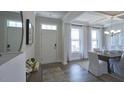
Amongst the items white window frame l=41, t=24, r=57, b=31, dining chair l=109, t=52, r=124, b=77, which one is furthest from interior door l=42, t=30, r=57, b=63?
dining chair l=109, t=52, r=124, b=77

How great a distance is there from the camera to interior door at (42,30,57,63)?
5512 mm

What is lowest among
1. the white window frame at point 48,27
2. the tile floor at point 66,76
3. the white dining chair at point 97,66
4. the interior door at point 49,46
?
the tile floor at point 66,76

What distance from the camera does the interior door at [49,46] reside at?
18.1ft

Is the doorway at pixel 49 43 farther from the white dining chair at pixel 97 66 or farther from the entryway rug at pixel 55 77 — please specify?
the white dining chair at pixel 97 66

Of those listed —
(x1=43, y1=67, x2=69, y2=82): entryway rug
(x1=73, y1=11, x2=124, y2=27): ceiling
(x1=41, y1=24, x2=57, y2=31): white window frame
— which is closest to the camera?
(x1=43, y1=67, x2=69, y2=82): entryway rug

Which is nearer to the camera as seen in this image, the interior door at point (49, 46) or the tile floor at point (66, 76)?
the tile floor at point (66, 76)

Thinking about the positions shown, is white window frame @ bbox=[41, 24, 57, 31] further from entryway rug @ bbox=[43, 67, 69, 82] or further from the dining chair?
the dining chair

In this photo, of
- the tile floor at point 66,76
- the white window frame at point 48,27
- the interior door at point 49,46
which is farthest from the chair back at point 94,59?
the white window frame at point 48,27

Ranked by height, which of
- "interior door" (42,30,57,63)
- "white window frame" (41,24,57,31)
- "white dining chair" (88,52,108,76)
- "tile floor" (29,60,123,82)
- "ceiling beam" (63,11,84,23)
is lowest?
"tile floor" (29,60,123,82)

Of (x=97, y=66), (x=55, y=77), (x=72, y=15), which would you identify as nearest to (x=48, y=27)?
(x=72, y=15)
